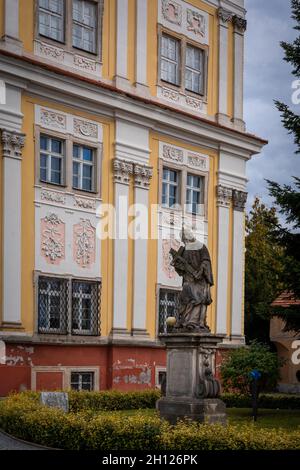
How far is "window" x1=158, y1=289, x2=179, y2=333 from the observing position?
2734 centimetres

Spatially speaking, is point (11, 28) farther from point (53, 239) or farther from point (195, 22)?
point (195, 22)

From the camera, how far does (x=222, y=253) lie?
29766 mm

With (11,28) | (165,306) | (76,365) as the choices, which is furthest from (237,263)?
(11,28)

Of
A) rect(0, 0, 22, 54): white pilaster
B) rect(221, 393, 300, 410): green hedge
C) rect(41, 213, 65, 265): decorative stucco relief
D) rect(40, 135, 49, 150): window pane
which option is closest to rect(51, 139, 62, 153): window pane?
rect(40, 135, 49, 150): window pane

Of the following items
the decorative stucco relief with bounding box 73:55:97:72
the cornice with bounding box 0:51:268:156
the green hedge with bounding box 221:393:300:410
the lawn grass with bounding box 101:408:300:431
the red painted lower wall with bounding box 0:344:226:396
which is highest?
the decorative stucco relief with bounding box 73:55:97:72

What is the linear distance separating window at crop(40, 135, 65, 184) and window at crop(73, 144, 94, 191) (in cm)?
54

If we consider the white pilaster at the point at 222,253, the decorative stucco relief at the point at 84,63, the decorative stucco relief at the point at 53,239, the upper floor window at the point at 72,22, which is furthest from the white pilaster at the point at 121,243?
the white pilaster at the point at 222,253

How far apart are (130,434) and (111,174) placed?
13.5 metres

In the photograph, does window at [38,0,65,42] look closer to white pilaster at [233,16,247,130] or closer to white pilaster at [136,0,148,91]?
white pilaster at [136,0,148,91]

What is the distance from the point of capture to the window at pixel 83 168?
83.0 ft

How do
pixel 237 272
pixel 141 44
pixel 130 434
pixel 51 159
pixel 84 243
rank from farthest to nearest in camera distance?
1. pixel 237 272
2. pixel 141 44
3. pixel 84 243
4. pixel 51 159
5. pixel 130 434

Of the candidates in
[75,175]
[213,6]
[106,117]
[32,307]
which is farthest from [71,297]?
[213,6]
